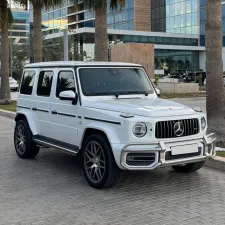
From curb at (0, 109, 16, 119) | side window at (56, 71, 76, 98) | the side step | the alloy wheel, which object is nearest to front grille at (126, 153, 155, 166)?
the side step

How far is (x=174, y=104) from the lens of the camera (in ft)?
22.4

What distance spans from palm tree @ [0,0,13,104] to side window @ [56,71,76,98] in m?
15.2

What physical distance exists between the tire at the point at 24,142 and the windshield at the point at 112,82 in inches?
79.0

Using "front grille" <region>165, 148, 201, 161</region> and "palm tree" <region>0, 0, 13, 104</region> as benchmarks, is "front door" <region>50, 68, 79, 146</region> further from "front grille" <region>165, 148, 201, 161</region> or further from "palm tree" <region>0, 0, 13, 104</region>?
"palm tree" <region>0, 0, 13, 104</region>

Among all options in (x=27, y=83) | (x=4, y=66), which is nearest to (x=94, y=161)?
(x=27, y=83)

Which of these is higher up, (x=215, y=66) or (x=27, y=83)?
(x=215, y=66)

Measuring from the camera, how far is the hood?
615 centimetres

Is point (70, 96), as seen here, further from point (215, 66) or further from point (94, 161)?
point (215, 66)

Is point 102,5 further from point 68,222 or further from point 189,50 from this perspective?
point 189,50

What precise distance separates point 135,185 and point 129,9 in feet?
268

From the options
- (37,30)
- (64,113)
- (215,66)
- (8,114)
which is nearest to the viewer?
(64,113)

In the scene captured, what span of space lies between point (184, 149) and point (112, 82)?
76.8 inches

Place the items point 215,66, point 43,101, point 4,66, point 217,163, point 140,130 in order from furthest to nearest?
point 4,66
point 215,66
point 43,101
point 217,163
point 140,130

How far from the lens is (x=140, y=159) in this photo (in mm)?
6078
